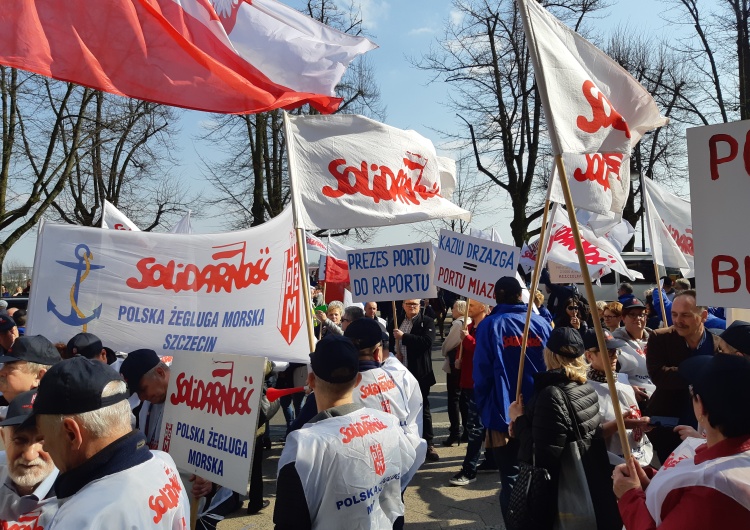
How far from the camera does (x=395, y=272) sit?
708 centimetres

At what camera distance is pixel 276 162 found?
93.9 ft

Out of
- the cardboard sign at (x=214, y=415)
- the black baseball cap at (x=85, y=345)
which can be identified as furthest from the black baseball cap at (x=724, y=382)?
the black baseball cap at (x=85, y=345)

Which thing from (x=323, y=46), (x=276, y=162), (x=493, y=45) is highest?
(x=493, y=45)

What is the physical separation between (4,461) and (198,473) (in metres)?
0.99

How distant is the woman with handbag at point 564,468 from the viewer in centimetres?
360

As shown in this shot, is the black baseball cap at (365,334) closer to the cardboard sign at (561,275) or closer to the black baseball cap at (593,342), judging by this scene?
the black baseball cap at (593,342)

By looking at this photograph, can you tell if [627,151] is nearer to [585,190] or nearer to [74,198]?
[585,190]

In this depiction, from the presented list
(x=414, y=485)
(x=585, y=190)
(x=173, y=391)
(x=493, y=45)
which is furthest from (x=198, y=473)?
(x=493, y=45)

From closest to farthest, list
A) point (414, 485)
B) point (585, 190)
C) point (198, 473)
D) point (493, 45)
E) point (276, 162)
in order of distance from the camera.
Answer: point (198, 473) → point (585, 190) → point (414, 485) → point (493, 45) → point (276, 162)

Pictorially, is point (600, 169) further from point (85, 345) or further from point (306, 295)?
point (85, 345)

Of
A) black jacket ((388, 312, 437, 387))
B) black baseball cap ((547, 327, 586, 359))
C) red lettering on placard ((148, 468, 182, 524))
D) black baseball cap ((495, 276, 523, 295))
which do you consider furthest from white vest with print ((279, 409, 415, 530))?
black jacket ((388, 312, 437, 387))

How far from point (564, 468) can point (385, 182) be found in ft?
8.22

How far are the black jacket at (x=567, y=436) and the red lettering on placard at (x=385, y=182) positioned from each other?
6.53 ft

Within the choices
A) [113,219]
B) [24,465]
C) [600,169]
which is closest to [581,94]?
[600,169]
